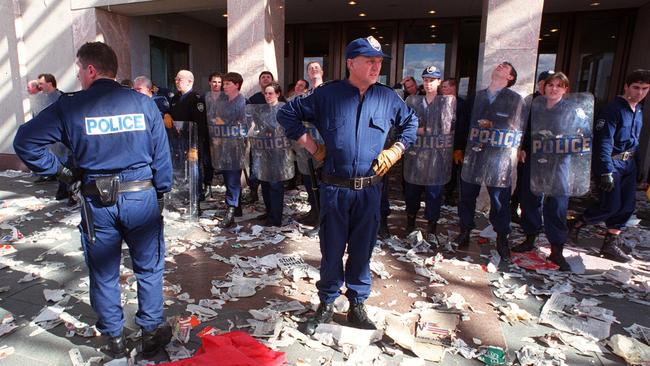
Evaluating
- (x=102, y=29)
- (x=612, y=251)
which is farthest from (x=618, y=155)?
(x=102, y=29)

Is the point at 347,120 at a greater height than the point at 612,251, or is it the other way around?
the point at 347,120

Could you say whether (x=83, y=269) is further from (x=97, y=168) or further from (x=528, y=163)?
(x=528, y=163)

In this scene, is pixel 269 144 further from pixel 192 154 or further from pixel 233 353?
pixel 233 353

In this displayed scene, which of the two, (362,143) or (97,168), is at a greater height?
(362,143)

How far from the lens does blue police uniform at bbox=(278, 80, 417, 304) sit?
2.55 metres

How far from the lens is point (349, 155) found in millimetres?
2547

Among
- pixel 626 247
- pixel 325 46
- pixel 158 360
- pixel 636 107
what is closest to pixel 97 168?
pixel 158 360

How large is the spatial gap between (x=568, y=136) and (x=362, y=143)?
7.45 feet

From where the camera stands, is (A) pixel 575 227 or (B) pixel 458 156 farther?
(A) pixel 575 227

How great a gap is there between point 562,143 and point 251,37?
504cm

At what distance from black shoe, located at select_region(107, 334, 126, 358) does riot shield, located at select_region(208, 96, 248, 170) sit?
9.22 feet

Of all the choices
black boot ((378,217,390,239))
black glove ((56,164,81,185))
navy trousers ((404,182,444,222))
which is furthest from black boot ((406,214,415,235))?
black glove ((56,164,81,185))

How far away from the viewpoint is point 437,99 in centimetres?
419

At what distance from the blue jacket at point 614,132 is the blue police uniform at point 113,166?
12.7 ft
